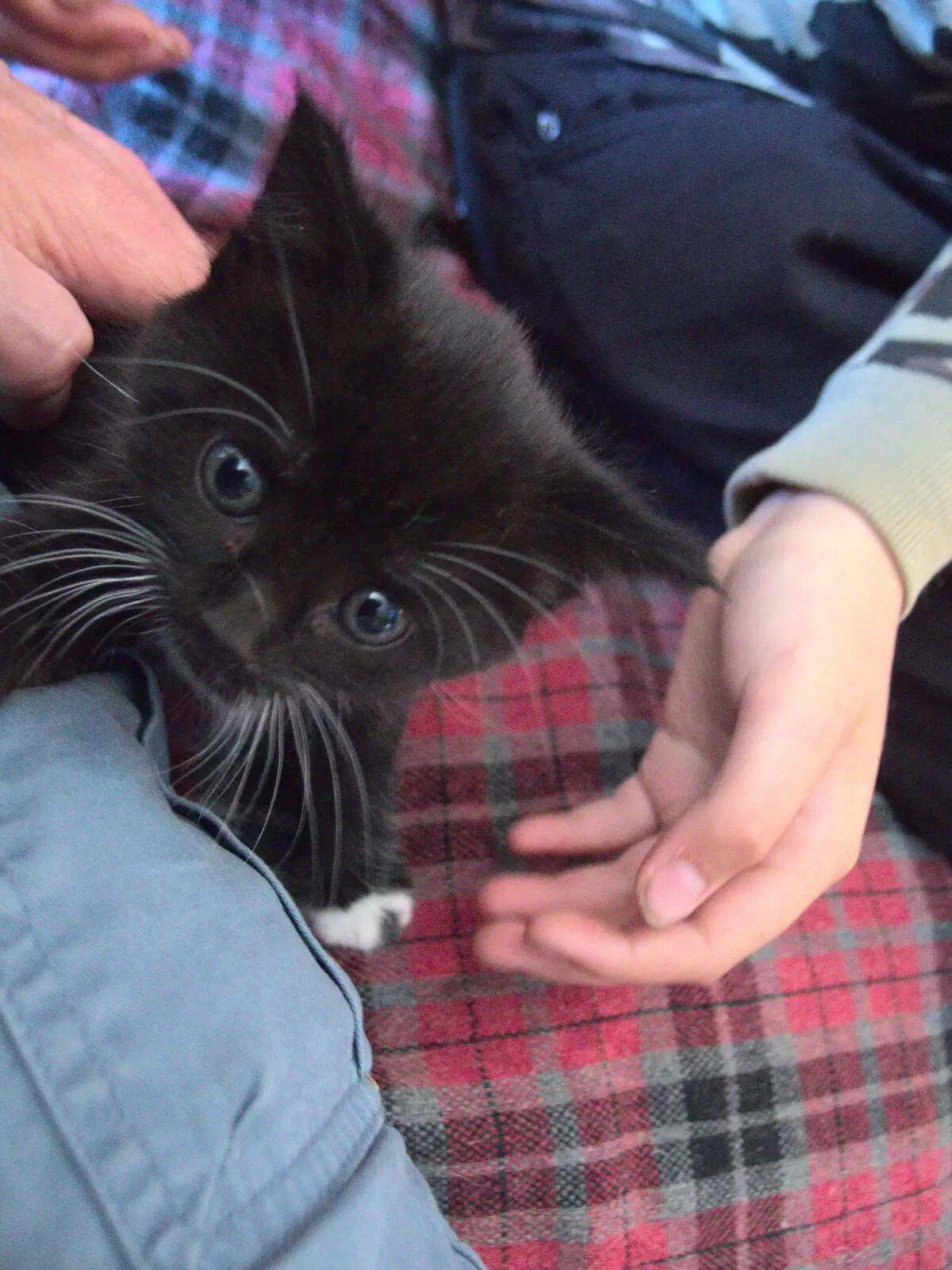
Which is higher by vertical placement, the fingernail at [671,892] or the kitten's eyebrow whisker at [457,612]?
the kitten's eyebrow whisker at [457,612]

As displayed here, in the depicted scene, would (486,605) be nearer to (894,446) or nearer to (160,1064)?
(160,1064)

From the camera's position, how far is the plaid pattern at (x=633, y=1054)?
78cm

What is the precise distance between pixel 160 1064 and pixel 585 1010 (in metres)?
0.48

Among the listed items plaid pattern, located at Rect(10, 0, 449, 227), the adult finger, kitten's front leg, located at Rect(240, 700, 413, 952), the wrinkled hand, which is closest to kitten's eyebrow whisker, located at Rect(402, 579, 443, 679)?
kitten's front leg, located at Rect(240, 700, 413, 952)

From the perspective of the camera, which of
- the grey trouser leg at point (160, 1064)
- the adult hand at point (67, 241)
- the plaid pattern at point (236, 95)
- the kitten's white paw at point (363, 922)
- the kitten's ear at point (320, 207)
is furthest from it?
the plaid pattern at point (236, 95)

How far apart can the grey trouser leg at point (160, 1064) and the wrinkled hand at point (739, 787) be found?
238mm

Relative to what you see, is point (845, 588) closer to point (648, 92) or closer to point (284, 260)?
point (284, 260)

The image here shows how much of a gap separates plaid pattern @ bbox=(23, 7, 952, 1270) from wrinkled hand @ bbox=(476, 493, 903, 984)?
3.3 inches

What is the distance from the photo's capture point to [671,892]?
26.2 inches

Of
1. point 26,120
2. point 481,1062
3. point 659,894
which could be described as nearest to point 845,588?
point 659,894

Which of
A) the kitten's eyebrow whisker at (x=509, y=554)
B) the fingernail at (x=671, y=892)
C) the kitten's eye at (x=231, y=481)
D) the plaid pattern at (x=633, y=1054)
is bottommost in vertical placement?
the plaid pattern at (x=633, y=1054)

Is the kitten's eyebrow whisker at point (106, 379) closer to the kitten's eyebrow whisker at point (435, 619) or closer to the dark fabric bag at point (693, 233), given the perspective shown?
the kitten's eyebrow whisker at point (435, 619)

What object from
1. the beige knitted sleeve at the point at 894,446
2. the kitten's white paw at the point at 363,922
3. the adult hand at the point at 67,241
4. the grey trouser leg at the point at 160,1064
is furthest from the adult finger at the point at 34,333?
the beige knitted sleeve at the point at 894,446

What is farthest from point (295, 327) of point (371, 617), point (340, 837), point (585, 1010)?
point (585, 1010)
